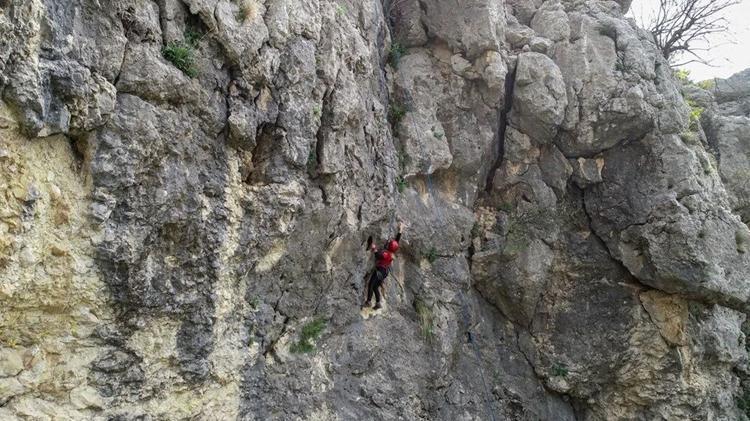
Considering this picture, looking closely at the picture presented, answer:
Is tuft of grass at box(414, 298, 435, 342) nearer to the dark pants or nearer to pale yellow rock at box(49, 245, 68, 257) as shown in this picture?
the dark pants

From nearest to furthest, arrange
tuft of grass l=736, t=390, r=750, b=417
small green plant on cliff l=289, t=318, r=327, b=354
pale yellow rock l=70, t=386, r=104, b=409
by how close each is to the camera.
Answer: pale yellow rock l=70, t=386, r=104, b=409 → small green plant on cliff l=289, t=318, r=327, b=354 → tuft of grass l=736, t=390, r=750, b=417

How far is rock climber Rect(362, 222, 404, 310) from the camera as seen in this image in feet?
30.9

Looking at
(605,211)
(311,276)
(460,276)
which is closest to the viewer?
(311,276)

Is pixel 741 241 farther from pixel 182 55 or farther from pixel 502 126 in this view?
pixel 182 55

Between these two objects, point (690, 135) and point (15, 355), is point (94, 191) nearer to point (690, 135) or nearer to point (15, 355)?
Answer: point (15, 355)

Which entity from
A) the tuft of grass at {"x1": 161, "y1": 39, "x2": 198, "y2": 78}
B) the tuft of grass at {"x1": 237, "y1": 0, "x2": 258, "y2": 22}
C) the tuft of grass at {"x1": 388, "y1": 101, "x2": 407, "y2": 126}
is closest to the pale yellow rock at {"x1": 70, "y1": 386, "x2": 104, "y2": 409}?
the tuft of grass at {"x1": 161, "y1": 39, "x2": 198, "y2": 78}

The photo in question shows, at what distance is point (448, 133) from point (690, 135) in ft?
18.9

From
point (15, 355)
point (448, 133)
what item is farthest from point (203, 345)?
point (448, 133)

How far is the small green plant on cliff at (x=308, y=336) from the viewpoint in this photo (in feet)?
27.3

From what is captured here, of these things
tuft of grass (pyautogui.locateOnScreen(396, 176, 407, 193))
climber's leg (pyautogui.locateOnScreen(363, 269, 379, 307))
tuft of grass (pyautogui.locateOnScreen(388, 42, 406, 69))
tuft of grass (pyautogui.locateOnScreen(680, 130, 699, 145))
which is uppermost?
tuft of grass (pyautogui.locateOnScreen(680, 130, 699, 145))

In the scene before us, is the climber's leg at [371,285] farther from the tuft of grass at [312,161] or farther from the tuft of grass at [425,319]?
the tuft of grass at [312,161]

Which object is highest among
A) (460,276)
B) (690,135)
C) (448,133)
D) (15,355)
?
(690,135)

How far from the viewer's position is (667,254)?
36.0 feet

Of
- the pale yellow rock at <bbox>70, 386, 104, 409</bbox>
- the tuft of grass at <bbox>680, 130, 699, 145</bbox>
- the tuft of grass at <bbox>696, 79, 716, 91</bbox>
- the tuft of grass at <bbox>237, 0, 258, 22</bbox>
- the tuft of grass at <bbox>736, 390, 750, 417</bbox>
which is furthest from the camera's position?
the tuft of grass at <bbox>696, 79, 716, 91</bbox>
